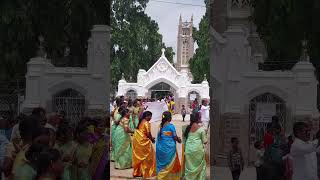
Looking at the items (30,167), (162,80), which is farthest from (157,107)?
(30,167)

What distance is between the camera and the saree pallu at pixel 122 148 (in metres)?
10.6

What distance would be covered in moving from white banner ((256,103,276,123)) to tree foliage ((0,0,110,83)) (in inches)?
110

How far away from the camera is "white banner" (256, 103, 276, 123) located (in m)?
8.54

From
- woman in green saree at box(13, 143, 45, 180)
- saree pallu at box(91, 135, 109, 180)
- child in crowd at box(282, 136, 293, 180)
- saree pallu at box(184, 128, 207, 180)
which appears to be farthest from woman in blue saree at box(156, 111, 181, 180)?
woman in green saree at box(13, 143, 45, 180)

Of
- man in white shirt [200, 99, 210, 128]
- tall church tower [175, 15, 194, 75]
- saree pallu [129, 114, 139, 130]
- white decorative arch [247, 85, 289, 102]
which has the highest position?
tall church tower [175, 15, 194, 75]

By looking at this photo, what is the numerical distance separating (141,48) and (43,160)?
4471 mm

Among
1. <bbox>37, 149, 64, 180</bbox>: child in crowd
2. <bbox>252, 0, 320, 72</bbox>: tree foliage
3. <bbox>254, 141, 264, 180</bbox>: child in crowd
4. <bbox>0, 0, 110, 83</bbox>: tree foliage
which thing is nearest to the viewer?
<bbox>37, 149, 64, 180</bbox>: child in crowd

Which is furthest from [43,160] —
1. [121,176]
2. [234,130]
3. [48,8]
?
[121,176]

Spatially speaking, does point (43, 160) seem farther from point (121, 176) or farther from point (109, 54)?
point (121, 176)

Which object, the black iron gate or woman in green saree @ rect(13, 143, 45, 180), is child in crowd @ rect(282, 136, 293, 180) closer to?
the black iron gate

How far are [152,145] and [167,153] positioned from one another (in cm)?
144

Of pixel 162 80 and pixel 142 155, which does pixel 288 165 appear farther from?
pixel 162 80

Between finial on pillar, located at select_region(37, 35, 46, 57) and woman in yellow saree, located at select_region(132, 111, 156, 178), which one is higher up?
finial on pillar, located at select_region(37, 35, 46, 57)

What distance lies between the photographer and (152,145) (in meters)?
9.91
